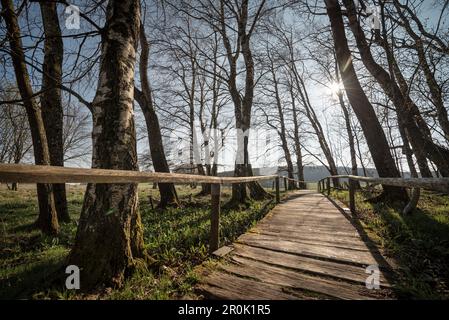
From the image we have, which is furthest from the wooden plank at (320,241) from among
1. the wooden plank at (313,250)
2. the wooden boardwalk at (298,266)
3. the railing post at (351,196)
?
the railing post at (351,196)

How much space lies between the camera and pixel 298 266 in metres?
2.78

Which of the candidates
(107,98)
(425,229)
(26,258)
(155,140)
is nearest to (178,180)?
(107,98)

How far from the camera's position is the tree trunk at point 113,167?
2439 mm

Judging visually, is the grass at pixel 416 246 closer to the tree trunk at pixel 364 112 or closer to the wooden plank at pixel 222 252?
the tree trunk at pixel 364 112

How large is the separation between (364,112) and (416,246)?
4948 mm

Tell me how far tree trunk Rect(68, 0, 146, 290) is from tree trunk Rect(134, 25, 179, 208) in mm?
6497

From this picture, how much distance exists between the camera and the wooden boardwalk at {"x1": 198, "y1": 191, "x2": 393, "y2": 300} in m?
2.20

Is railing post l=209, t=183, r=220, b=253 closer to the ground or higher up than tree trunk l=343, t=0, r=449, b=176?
closer to the ground

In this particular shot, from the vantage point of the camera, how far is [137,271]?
8.31ft

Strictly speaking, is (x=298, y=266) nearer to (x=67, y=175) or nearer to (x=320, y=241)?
(x=320, y=241)

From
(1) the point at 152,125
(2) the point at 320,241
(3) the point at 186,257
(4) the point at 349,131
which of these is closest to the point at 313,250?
(2) the point at 320,241

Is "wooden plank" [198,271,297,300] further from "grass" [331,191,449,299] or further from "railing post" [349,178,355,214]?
"railing post" [349,178,355,214]

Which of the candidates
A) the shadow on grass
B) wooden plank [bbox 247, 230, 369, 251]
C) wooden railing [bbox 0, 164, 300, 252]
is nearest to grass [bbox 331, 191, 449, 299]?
wooden plank [bbox 247, 230, 369, 251]

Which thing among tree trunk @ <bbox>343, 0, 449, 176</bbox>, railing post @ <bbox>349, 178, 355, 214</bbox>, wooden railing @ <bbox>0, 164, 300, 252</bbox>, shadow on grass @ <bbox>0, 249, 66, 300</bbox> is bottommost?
shadow on grass @ <bbox>0, 249, 66, 300</bbox>
